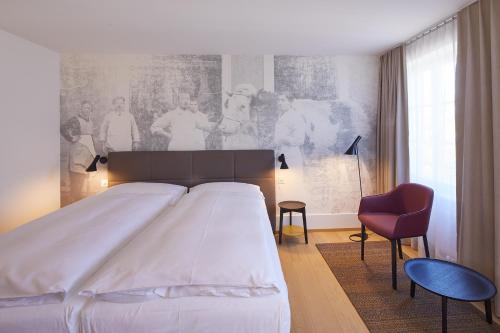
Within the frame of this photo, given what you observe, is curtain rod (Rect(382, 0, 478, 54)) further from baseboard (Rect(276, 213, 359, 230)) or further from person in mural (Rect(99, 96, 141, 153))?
person in mural (Rect(99, 96, 141, 153))

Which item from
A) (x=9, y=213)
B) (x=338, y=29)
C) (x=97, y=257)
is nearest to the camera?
(x=97, y=257)

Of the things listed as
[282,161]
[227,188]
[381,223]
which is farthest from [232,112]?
[381,223]

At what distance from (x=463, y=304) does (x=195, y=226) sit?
6.55 ft

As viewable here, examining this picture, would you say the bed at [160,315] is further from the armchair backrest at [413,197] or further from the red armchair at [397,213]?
the armchair backrest at [413,197]

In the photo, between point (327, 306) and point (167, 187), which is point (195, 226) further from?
point (167, 187)

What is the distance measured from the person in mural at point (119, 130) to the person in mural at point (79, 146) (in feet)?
0.55

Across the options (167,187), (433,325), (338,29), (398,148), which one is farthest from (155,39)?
(433,325)

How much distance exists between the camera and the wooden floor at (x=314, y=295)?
1.79m

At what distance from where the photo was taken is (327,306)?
1.99 m

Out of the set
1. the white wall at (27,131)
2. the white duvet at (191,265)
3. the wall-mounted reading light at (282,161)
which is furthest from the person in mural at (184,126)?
the white duvet at (191,265)

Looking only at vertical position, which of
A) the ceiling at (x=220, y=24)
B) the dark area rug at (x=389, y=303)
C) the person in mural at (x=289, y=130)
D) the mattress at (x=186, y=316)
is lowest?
the dark area rug at (x=389, y=303)

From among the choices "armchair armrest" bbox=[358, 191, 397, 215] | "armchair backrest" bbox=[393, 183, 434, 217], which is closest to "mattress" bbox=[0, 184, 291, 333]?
"armchair backrest" bbox=[393, 183, 434, 217]

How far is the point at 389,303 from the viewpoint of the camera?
6.60ft

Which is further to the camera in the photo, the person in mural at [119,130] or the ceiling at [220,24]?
the person in mural at [119,130]
